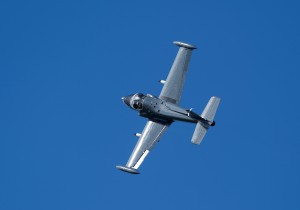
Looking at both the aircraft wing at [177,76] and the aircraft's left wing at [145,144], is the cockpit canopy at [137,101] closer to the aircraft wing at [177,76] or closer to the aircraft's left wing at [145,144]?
the aircraft's left wing at [145,144]

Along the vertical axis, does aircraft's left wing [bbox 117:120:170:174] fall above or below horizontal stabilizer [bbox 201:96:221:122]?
below

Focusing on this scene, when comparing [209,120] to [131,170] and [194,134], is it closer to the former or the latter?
[194,134]

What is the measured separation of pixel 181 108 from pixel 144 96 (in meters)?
4.31

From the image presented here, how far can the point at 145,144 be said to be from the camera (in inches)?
3629

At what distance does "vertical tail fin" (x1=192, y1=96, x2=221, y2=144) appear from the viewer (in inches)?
3548

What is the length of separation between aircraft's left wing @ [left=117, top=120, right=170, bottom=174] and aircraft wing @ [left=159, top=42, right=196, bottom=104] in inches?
127

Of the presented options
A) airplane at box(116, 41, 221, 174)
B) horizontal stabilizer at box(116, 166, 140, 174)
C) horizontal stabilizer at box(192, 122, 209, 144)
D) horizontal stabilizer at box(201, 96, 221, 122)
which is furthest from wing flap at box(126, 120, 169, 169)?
horizontal stabilizer at box(201, 96, 221, 122)

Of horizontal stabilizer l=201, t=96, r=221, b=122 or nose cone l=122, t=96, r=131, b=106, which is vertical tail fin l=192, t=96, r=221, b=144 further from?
nose cone l=122, t=96, r=131, b=106

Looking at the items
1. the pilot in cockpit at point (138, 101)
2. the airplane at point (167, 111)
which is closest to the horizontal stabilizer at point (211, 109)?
the airplane at point (167, 111)

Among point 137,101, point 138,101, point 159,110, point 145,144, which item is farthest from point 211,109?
point 137,101

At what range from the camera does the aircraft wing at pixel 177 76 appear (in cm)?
9431

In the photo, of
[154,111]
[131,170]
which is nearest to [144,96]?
[154,111]

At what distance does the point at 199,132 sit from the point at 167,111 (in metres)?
4.24

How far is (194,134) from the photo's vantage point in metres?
90.2
